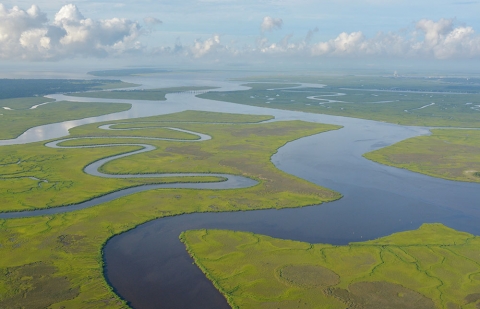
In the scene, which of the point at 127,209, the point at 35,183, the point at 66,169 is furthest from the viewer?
the point at 66,169

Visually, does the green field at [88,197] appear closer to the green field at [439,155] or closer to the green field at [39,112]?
the green field at [439,155]

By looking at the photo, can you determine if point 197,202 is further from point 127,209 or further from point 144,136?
point 144,136

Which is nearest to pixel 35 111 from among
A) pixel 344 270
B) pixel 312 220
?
pixel 312 220

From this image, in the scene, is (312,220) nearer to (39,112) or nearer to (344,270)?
(344,270)

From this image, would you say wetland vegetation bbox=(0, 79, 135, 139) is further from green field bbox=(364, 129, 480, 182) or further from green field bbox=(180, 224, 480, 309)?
green field bbox=(364, 129, 480, 182)

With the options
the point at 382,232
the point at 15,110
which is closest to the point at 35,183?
the point at 382,232

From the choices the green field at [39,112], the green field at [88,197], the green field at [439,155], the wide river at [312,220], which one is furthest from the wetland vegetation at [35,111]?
the green field at [439,155]
